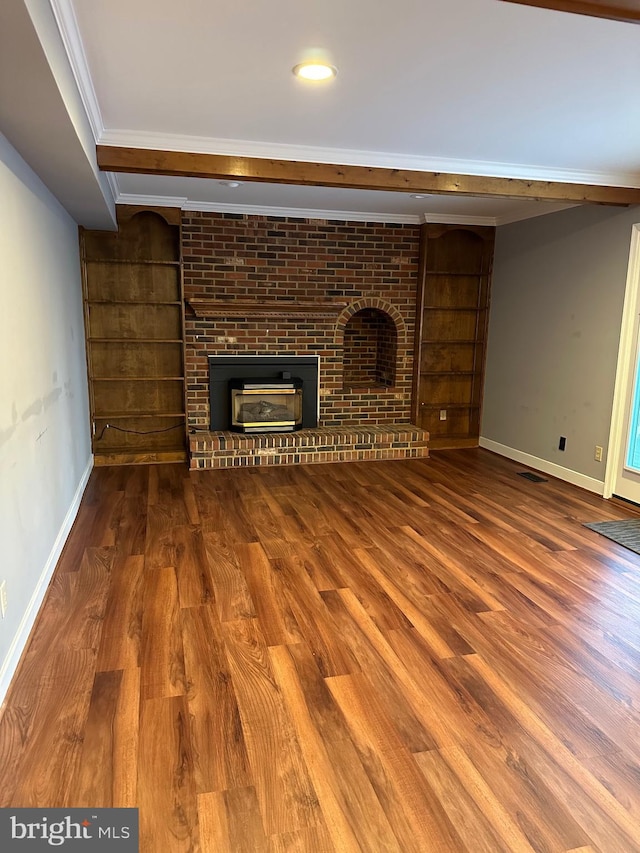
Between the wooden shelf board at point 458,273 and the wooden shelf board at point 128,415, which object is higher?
the wooden shelf board at point 458,273

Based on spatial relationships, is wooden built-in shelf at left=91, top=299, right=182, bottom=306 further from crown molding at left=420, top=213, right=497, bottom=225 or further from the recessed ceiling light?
the recessed ceiling light

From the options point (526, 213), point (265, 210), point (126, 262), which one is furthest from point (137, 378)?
point (526, 213)

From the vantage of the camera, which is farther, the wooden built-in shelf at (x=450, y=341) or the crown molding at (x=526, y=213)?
the wooden built-in shelf at (x=450, y=341)

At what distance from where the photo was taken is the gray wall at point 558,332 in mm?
4445

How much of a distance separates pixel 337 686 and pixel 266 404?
3.72 metres

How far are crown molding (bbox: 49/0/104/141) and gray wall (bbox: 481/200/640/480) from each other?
3708 millimetres

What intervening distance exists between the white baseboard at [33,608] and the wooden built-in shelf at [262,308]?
7.10ft

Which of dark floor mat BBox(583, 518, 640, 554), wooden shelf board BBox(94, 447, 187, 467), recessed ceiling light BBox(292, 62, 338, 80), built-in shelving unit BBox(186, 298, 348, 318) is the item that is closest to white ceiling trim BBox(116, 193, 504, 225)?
built-in shelving unit BBox(186, 298, 348, 318)

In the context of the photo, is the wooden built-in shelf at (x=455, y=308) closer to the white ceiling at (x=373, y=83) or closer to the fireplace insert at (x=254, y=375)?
the fireplace insert at (x=254, y=375)

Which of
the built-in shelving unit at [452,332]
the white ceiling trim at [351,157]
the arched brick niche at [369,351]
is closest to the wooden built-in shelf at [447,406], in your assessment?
the built-in shelving unit at [452,332]

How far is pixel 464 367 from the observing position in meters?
6.18

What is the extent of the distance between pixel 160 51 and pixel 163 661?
8.08 ft

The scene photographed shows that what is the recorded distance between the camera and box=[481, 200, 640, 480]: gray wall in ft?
14.6

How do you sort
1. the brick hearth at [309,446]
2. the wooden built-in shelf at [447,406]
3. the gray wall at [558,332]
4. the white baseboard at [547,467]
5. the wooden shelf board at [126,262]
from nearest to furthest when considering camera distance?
the gray wall at [558,332] < the white baseboard at [547,467] < the wooden shelf board at [126,262] < the brick hearth at [309,446] < the wooden built-in shelf at [447,406]
